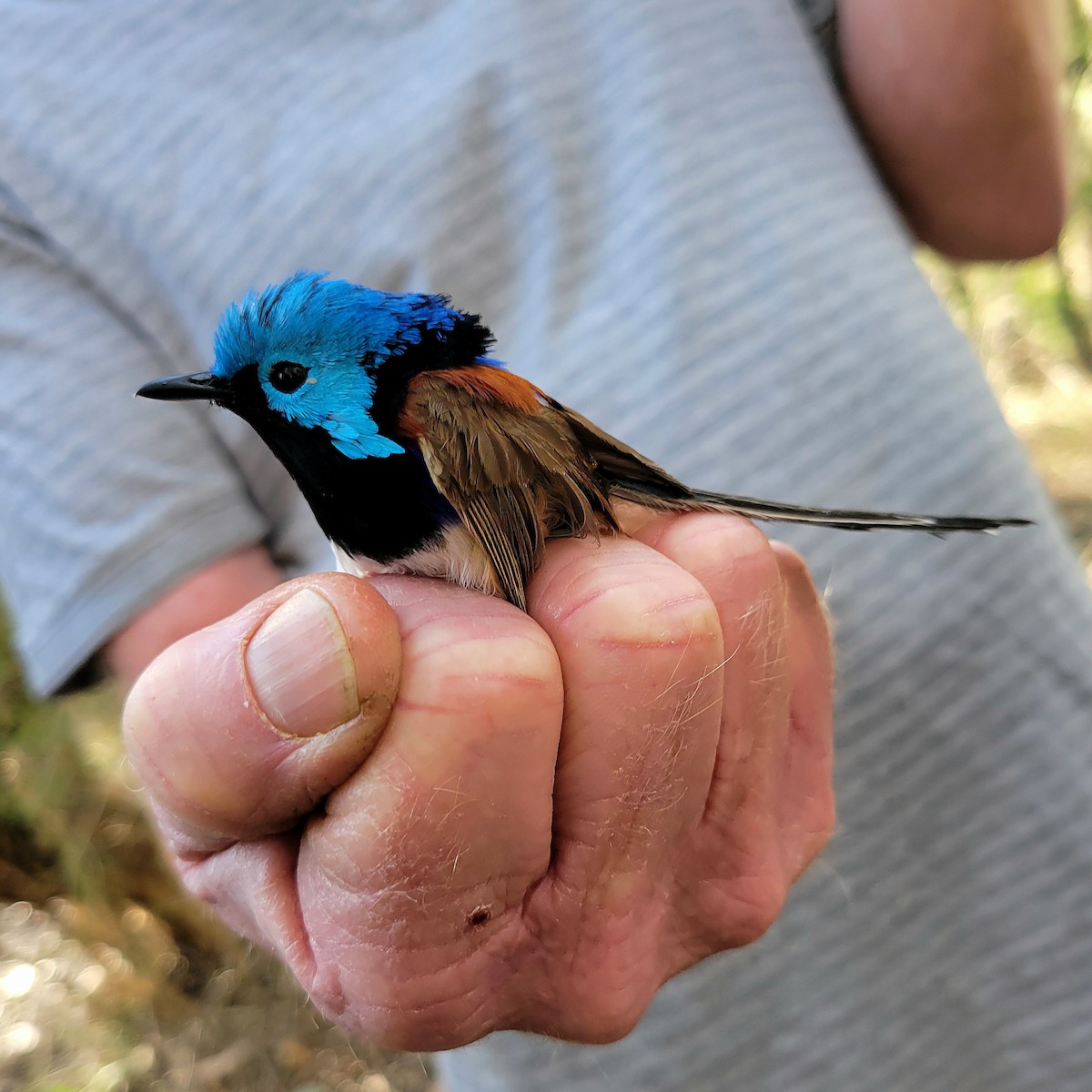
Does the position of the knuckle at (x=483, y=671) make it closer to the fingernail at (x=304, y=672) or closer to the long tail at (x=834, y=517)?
the fingernail at (x=304, y=672)

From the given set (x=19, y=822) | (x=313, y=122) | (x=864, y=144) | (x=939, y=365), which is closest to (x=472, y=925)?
(x=939, y=365)

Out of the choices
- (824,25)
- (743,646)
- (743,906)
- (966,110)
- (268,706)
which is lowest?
(743,906)

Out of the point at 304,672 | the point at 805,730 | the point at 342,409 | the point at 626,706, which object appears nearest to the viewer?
the point at 304,672

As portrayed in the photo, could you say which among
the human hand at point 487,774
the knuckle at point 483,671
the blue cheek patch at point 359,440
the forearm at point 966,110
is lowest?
the human hand at point 487,774

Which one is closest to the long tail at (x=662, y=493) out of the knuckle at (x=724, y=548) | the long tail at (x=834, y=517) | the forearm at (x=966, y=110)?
the long tail at (x=834, y=517)

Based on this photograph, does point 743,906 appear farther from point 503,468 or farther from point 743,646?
point 503,468

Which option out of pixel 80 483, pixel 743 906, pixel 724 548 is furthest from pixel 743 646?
pixel 80 483
